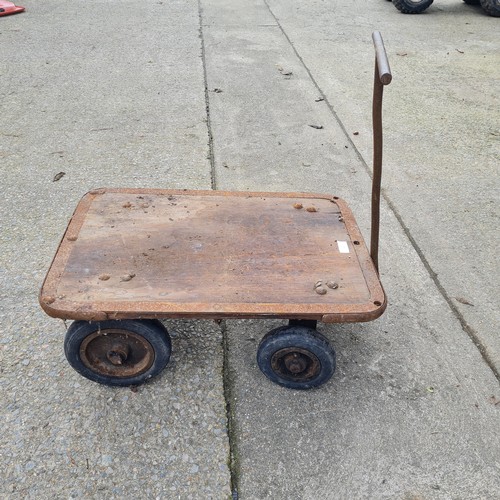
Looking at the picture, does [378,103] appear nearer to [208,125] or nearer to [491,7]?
[208,125]

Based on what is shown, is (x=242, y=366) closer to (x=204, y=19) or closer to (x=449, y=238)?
(x=449, y=238)

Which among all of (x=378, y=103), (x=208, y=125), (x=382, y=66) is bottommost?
(x=208, y=125)

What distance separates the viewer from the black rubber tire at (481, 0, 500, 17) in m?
7.04

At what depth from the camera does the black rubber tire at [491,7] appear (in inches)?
277

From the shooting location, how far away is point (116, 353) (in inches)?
72.8

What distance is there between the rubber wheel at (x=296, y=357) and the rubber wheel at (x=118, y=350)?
37 cm

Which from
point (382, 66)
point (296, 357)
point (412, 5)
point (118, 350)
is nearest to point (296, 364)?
point (296, 357)

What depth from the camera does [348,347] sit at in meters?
2.16

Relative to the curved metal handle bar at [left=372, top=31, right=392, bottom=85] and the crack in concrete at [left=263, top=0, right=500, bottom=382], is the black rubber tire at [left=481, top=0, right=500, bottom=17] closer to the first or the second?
the crack in concrete at [left=263, top=0, right=500, bottom=382]

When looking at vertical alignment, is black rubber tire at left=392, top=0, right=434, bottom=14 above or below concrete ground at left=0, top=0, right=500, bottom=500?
above

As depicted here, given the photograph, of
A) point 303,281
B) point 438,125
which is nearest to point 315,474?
point 303,281

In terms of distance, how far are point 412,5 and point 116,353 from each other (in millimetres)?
7084

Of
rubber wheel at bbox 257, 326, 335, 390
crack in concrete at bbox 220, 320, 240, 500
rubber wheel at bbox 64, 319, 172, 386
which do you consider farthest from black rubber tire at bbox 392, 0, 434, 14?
rubber wheel at bbox 64, 319, 172, 386

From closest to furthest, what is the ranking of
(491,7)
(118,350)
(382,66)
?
1. (382,66)
2. (118,350)
3. (491,7)
